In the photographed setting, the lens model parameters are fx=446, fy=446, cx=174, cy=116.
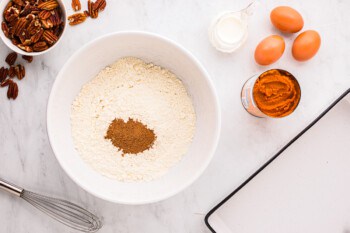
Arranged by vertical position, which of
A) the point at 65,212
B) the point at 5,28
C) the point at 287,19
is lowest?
the point at 65,212

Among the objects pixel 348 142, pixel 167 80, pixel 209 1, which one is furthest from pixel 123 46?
pixel 348 142

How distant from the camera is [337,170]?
1086 mm

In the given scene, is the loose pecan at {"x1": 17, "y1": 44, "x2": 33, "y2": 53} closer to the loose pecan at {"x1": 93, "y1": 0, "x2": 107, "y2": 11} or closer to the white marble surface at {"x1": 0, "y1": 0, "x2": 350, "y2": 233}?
the white marble surface at {"x1": 0, "y1": 0, "x2": 350, "y2": 233}

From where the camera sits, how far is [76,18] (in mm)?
1018

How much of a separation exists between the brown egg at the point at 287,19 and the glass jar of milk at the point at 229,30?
0.06 metres

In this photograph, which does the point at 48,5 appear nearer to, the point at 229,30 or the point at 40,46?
the point at 40,46

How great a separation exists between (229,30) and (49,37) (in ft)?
1.33

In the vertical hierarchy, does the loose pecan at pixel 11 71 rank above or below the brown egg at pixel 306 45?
below

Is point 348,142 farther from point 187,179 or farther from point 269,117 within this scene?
point 187,179

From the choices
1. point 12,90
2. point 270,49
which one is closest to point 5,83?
point 12,90

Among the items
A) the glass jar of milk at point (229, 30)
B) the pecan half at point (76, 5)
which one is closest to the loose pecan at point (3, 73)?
the pecan half at point (76, 5)

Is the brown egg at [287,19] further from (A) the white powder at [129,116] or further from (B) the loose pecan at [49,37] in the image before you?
(B) the loose pecan at [49,37]

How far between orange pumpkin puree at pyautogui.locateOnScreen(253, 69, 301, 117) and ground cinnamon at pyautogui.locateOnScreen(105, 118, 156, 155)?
255 mm

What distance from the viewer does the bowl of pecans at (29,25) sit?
97 centimetres
